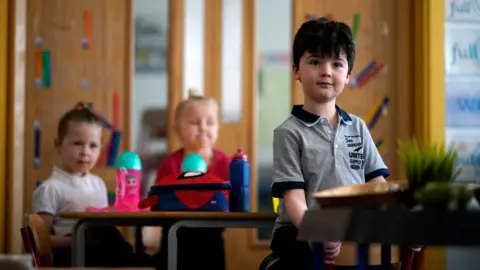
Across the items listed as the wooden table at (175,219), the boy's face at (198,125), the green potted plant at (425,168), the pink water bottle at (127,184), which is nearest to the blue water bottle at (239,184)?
the wooden table at (175,219)

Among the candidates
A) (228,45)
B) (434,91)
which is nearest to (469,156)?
(434,91)

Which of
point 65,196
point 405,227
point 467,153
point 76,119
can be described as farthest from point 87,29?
point 405,227

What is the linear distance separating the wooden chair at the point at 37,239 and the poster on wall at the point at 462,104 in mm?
2011

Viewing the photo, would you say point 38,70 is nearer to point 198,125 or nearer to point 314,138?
point 198,125

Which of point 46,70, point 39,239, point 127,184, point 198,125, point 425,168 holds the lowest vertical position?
point 39,239

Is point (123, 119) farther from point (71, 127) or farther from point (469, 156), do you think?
point (469, 156)

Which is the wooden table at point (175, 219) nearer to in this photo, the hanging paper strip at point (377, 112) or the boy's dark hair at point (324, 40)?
the boy's dark hair at point (324, 40)

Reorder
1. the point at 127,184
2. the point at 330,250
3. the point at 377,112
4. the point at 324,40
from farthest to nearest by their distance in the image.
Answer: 1. the point at 377,112
2. the point at 127,184
3. the point at 324,40
4. the point at 330,250

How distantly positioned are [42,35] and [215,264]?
145 cm

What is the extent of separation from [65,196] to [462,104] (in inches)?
74.4

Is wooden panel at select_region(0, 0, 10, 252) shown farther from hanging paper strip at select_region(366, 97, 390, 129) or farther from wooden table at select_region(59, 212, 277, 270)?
hanging paper strip at select_region(366, 97, 390, 129)

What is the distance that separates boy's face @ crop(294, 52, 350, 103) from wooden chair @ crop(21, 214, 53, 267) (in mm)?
1063

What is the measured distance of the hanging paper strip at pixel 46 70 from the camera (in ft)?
→ 12.7

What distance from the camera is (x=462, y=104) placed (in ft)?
12.5
